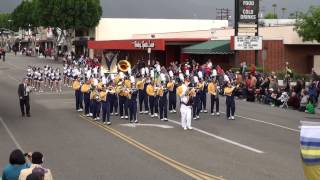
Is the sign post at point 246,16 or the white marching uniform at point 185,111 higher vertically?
the sign post at point 246,16

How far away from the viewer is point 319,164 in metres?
6.04

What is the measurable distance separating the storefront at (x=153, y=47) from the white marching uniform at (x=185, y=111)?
2975cm

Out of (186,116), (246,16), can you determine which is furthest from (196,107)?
(246,16)

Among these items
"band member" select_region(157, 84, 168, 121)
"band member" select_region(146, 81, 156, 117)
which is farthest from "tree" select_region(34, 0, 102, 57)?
"band member" select_region(157, 84, 168, 121)

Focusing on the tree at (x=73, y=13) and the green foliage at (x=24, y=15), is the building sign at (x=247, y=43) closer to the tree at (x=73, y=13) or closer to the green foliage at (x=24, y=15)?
the tree at (x=73, y=13)

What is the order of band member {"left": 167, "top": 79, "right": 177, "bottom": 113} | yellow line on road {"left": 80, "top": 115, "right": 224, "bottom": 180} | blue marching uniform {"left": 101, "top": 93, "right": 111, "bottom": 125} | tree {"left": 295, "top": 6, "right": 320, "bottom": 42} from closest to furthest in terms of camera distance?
yellow line on road {"left": 80, "top": 115, "right": 224, "bottom": 180} < blue marching uniform {"left": 101, "top": 93, "right": 111, "bottom": 125} < band member {"left": 167, "top": 79, "right": 177, "bottom": 113} < tree {"left": 295, "top": 6, "right": 320, "bottom": 42}

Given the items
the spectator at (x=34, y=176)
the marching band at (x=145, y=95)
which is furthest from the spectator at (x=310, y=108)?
the spectator at (x=34, y=176)

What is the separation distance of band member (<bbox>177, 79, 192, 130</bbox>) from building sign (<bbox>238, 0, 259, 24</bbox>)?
746 inches

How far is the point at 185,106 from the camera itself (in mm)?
20094

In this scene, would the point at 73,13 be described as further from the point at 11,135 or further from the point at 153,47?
the point at 11,135

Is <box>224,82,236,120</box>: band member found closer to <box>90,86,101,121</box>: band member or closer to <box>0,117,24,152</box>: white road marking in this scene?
<box>90,86,101,121</box>: band member

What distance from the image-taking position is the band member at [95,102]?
22.4 m

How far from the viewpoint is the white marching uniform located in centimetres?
1980

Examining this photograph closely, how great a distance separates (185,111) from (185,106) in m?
0.41
